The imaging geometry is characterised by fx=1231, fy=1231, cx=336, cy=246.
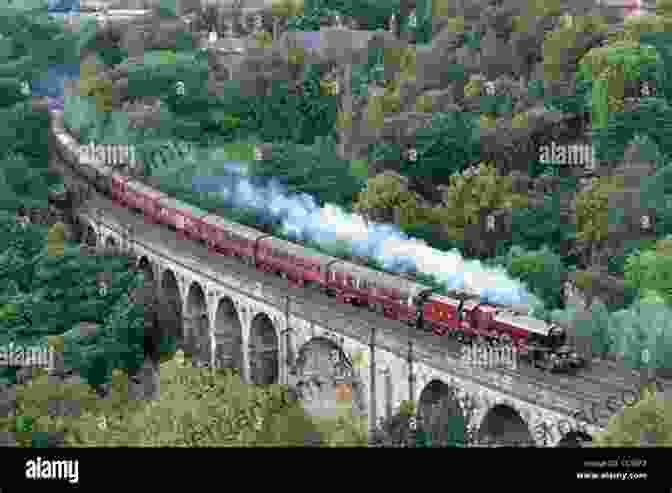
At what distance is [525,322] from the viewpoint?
115 ft

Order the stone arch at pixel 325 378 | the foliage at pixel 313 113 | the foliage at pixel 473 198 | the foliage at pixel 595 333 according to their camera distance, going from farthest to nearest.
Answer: the foliage at pixel 313 113 → the foliage at pixel 473 198 → the stone arch at pixel 325 378 → the foliage at pixel 595 333

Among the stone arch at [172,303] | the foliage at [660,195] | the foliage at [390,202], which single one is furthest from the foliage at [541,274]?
the stone arch at [172,303]

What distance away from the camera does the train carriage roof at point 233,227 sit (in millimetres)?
50112

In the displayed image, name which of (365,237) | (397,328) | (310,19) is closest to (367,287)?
(397,328)

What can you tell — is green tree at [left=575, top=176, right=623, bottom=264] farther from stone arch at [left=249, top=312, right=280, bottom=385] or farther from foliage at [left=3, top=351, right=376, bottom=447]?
foliage at [left=3, top=351, right=376, bottom=447]

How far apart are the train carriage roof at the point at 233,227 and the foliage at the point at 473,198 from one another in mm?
9106

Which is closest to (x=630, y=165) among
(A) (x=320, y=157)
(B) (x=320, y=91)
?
(A) (x=320, y=157)

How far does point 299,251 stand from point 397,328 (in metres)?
7.78

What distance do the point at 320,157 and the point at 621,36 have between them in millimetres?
16273

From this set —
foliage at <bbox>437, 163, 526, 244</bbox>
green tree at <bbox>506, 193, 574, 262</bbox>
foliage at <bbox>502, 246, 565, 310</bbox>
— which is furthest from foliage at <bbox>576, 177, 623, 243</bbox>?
foliage at <bbox>502, 246, 565, 310</bbox>

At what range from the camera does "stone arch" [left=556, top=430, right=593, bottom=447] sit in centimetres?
3138

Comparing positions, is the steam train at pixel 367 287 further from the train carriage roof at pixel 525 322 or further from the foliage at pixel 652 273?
the foliage at pixel 652 273

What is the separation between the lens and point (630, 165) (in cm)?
5244
